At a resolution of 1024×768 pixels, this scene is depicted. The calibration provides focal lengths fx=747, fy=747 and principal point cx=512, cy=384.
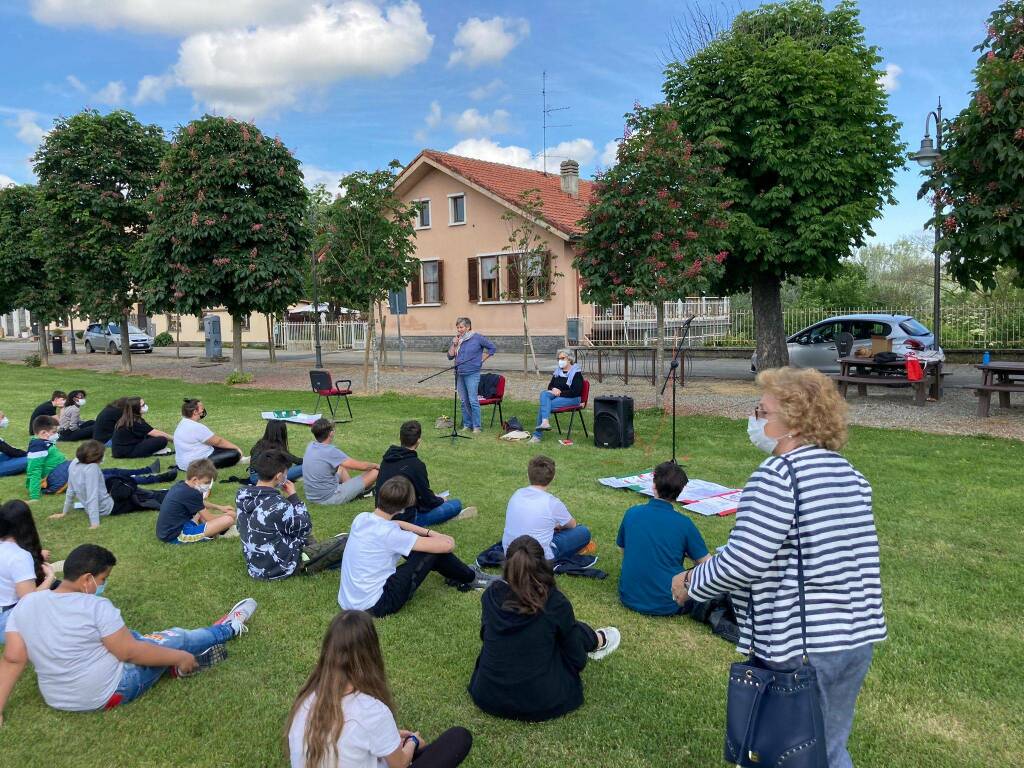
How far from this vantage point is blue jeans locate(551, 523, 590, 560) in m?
5.39

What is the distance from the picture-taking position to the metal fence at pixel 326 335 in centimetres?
3356

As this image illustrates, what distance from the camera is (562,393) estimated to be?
10.9 m

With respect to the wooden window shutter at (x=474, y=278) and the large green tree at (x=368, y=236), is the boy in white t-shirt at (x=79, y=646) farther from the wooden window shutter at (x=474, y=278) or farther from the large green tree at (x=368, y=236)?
the wooden window shutter at (x=474, y=278)

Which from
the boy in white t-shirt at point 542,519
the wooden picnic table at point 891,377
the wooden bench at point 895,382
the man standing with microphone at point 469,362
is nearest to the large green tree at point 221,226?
the man standing with microphone at point 469,362

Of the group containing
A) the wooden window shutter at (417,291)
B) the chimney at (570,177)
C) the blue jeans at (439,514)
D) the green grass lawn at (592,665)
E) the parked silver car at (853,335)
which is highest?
the chimney at (570,177)

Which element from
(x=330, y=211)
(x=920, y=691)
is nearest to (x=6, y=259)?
(x=330, y=211)

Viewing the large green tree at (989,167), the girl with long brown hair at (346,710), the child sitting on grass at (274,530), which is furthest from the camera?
the large green tree at (989,167)

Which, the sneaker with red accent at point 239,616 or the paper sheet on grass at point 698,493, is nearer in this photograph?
the sneaker with red accent at point 239,616

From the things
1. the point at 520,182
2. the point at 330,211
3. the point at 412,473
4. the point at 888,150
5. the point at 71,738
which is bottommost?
the point at 71,738

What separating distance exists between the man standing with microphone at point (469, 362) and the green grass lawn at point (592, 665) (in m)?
3.46

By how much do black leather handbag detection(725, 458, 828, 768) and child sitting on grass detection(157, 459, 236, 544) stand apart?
17.2ft

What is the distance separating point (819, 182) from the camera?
16.0 m

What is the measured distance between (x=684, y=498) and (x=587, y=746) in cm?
422

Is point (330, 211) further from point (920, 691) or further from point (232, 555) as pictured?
point (920, 691)
